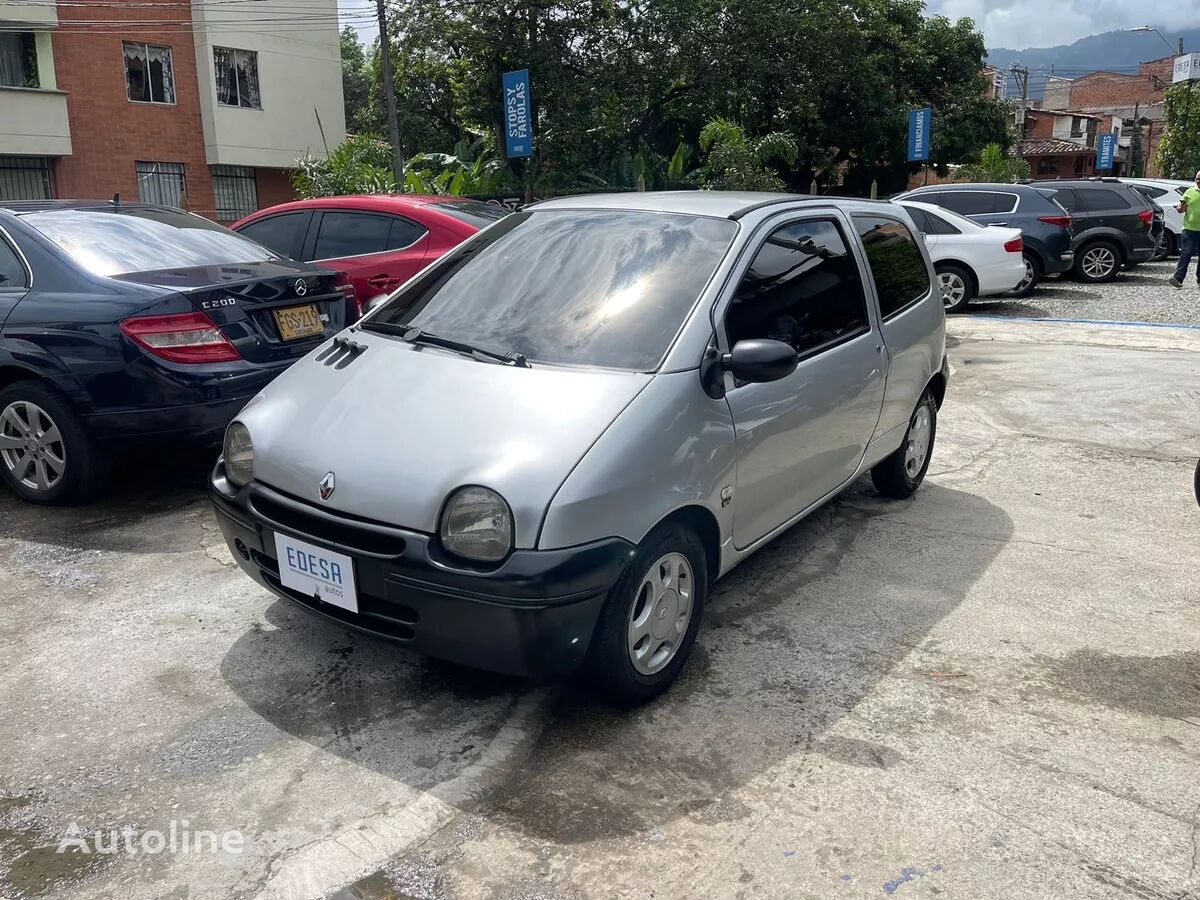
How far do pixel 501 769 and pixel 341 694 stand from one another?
0.72 meters

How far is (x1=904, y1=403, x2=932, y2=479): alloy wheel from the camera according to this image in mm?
5500

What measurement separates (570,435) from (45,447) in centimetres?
341

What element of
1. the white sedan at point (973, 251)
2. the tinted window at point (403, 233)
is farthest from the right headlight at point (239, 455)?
the white sedan at point (973, 251)

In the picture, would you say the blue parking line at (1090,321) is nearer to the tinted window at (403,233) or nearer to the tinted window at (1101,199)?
the tinted window at (1101,199)

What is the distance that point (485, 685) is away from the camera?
351cm

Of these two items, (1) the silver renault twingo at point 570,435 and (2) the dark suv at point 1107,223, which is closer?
(1) the silver renault twingo at point 570,435

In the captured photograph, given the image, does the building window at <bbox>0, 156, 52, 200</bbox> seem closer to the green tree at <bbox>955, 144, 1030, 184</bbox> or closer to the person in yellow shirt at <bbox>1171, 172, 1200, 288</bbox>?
the person in yellow shirt at <bbox>1171, 172, 1200, 288</bbox>

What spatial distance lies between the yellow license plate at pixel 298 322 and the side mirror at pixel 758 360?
9.17ft

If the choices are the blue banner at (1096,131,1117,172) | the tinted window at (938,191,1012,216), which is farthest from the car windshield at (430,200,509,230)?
the blue banner at (1096,131,1117,172)

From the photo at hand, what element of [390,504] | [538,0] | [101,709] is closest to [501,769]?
[390,504]

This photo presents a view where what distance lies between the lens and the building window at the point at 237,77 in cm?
2591

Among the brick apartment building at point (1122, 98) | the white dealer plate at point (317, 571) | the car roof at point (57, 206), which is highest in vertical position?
the brick apartment building at point (1122, 98)

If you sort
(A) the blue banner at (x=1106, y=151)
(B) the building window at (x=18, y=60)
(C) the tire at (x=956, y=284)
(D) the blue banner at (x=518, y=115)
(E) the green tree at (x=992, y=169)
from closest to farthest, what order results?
(C) the tire at (x=956, y=284) < (D) the blue banner at (x=518, y=115) < (B) the building window at (x=18, y=60) < (E) the green tree at (x=992, y=169) < (A) the blue banner at (x=1106, y=151)

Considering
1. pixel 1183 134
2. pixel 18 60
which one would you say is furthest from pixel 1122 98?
pixel 18 60
